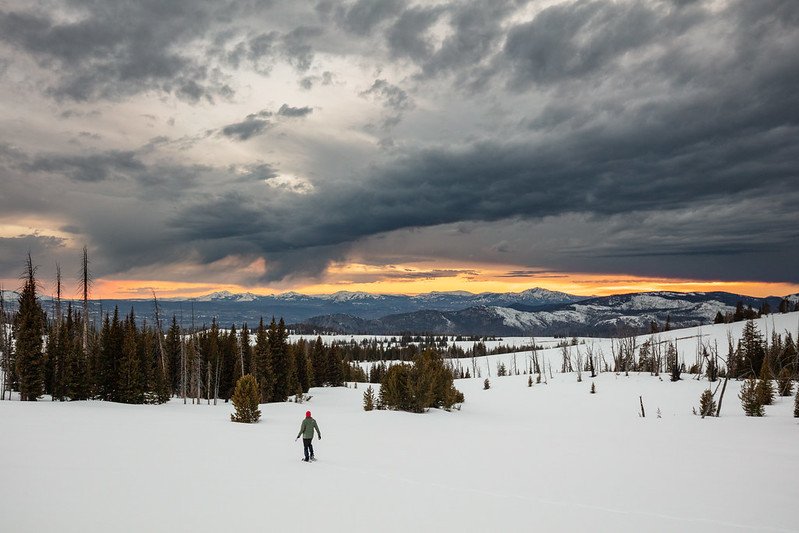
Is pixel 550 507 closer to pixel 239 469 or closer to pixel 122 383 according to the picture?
pixel 239 469

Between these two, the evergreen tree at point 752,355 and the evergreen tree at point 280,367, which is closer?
the evergreen tree at point 280,367

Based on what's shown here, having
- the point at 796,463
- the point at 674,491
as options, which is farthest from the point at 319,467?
the point at 796,463

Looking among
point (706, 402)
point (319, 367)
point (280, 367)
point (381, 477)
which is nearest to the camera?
point (381, 477)

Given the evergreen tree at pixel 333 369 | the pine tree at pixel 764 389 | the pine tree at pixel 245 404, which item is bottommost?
the evergreen tree at pixel 333 369

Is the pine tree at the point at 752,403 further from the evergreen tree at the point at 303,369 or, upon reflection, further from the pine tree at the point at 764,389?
the evergreen tree at the point at 303,369

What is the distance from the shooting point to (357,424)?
32.2m

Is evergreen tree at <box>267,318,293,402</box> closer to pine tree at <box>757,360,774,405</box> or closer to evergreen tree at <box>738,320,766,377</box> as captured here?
pine tree at <box>757,360,774,405</box>

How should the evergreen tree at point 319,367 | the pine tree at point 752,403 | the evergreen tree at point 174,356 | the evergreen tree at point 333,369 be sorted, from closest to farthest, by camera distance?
the pine tree at point 752,403 < the evergreen tree at point 174,356 < the evergreen tree at point 319,367 < the evergreen tree at point 333,369

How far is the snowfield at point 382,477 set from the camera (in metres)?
11.6

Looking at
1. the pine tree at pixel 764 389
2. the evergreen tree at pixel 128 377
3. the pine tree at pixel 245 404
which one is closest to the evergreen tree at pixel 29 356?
the evergreen tree at pixel 128 377

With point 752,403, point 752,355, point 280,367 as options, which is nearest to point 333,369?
point 280,367

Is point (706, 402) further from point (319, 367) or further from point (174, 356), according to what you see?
point (174, 356)

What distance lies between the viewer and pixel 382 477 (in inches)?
639

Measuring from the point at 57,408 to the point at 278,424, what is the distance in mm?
15722
